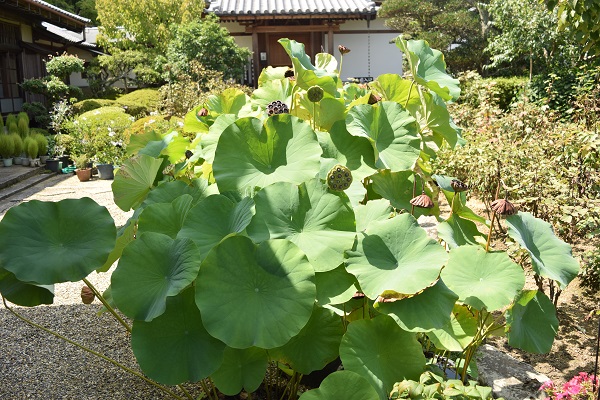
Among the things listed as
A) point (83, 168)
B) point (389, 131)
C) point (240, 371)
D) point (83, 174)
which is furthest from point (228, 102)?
point (83, 168)

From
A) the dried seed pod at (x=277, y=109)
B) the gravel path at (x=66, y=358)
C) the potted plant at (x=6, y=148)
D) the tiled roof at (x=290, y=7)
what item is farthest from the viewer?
the tiled roof at (x=290, y=7)

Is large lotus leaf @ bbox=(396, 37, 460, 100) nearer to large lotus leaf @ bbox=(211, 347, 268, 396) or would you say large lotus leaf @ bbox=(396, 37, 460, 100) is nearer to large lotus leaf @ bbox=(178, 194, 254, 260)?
large lotus leaf @ bbox=(178, 194, 254, 260)

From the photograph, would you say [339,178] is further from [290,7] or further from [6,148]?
[290,7]

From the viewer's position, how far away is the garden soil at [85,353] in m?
2.09

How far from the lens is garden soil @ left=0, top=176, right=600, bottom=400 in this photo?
2090 millimetres

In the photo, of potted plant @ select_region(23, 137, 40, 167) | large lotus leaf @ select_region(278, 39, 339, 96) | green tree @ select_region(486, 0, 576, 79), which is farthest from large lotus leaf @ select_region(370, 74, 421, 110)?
green tree @ select_region(486, 0, 576, 79)

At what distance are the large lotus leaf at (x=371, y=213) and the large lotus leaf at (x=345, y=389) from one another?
1.49ft

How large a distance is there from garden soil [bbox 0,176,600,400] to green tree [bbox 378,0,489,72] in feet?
38.7

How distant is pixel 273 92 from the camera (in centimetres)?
225

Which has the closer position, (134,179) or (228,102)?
(134,179)

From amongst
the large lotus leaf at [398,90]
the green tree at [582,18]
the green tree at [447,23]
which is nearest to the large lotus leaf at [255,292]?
the large lotus leaf at [398,90]

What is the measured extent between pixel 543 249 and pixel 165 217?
1079mm

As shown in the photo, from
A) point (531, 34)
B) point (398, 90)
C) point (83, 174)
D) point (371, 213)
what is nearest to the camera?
point (371, 213)

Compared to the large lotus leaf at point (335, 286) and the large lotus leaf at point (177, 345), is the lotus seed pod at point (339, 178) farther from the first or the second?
the large lotus leaf at point (177, 345)
